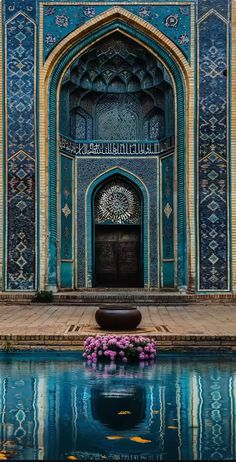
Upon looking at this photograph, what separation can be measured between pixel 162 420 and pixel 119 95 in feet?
32.8

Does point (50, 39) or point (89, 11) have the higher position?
point (89, 11)

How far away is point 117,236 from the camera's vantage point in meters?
12.9

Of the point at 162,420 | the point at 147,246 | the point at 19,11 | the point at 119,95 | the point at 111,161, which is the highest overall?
the point at 19,11

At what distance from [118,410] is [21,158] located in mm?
7847

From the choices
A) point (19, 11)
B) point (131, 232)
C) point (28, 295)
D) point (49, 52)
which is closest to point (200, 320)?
point (28, 295)

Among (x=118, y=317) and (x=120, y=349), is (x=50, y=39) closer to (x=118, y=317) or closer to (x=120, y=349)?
(x=118, y=317)

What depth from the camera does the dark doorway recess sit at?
12.8 meters

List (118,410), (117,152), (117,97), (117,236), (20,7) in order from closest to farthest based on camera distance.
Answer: (118,410) < (20,7) < (117,152) < (117,236) < (117,97)

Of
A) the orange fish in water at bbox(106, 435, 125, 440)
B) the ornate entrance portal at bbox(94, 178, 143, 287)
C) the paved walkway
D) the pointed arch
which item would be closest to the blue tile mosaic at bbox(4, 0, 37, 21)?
the pointed arch

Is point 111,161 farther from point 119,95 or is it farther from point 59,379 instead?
point 59,379

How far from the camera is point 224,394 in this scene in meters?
4.42

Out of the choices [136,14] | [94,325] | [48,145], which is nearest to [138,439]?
[94,325]

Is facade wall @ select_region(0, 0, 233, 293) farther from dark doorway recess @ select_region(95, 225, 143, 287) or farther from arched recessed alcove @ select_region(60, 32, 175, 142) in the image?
dark doorway recess @ select_region(95, 225, 143, 287)

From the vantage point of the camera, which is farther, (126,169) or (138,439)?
(126,169)
